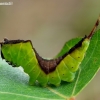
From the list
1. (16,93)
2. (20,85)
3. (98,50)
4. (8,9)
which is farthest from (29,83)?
(8,9)

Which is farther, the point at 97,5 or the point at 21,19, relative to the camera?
the point at 21,19

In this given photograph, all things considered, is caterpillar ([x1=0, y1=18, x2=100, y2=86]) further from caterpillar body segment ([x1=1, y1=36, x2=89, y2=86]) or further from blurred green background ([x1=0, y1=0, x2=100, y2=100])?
blurred green background ([x1=0, y1=0, x2=100, y2=100])

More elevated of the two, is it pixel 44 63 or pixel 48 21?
pixel 44 63

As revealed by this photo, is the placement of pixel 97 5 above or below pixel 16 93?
below

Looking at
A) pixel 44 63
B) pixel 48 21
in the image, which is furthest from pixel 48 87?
pixel 48 21

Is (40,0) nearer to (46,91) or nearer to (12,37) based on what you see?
(12,37)

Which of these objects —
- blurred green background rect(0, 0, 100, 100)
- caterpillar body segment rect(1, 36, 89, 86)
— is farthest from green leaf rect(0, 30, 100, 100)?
blurred green background rect(0, 0, 100, 100)

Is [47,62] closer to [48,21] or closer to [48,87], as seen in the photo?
[48,87]
